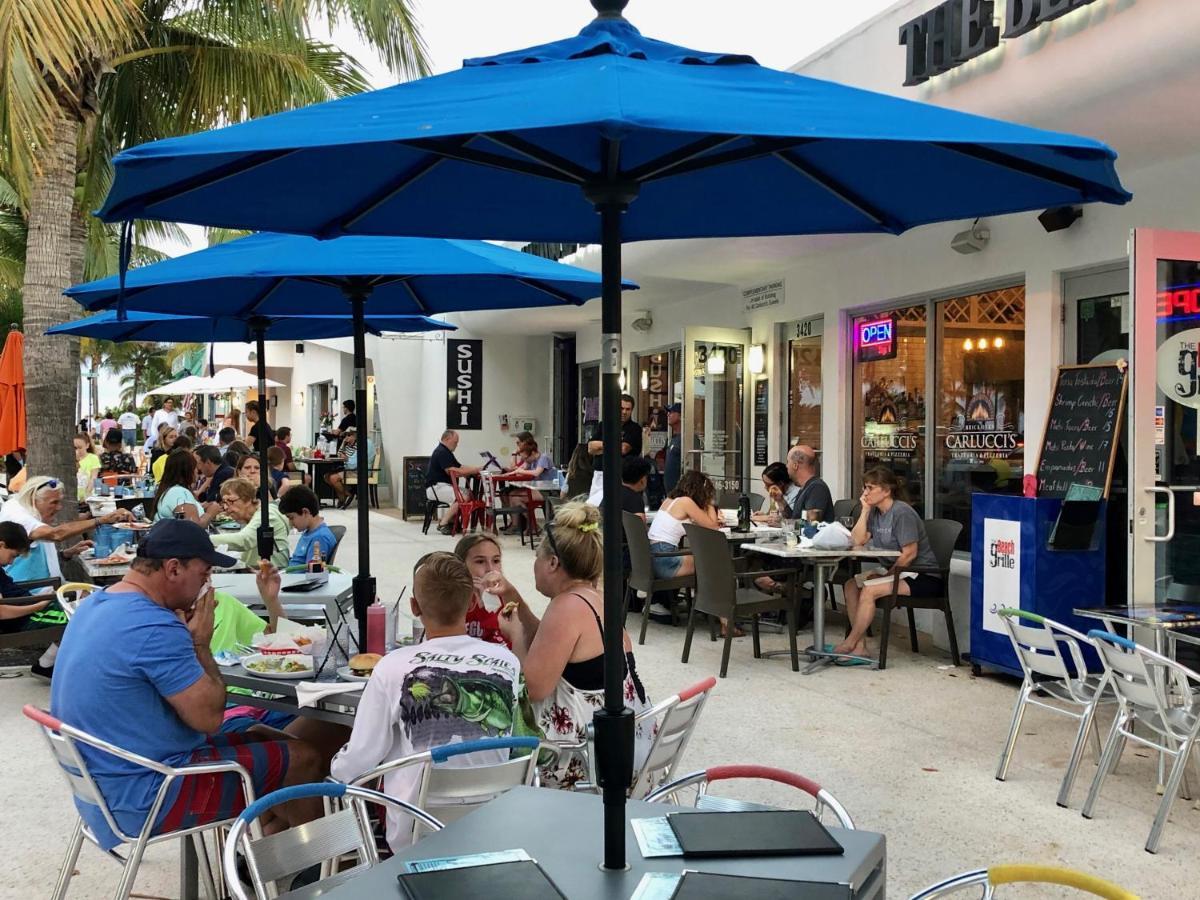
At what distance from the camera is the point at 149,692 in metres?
2.97

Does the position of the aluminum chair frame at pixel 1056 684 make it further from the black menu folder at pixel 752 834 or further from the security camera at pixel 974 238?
the security camera at pixel 974 238

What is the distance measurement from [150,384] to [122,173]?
51623 millimetres

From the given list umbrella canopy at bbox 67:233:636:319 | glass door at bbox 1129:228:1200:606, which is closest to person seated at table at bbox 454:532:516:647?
umbrella canopy at bbox 67:233:636:319

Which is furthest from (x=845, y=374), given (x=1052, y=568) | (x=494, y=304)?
(x=494, y=304)

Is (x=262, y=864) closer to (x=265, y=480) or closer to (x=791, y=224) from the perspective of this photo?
(x=791, y=224)

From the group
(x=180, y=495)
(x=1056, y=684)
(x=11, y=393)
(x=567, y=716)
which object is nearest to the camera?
(x=567, y=716)

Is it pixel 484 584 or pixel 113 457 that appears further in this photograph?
pixel 113 457

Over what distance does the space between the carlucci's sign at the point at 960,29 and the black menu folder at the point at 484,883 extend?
14.9 ft

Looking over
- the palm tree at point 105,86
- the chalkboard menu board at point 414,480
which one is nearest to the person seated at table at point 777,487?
the palm tree at point 105,86

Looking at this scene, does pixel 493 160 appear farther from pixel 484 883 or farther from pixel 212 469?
pixel 212 469

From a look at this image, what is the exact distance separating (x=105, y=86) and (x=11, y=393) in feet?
9.40

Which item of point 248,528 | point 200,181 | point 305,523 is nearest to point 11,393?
point 248,528

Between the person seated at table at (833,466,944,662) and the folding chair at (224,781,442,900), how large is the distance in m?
5.09

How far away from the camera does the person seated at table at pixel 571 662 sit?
11.0 ft
